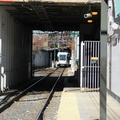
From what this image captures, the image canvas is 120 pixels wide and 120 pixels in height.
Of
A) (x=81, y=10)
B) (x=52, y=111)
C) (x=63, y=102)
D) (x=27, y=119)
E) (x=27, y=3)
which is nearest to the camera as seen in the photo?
(x=27, y=119)

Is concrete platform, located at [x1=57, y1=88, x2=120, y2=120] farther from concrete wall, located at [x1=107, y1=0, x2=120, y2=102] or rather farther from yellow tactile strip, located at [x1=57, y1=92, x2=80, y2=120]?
concrete wall, located at [x1=107, y1=0, x2=120, y2=102]

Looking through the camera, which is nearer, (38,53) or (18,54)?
(18,54)

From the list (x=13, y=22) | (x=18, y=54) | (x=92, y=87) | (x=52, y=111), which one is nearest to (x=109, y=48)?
(x=92, y=87)

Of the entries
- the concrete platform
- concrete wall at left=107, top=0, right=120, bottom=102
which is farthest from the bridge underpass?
the concrete platform

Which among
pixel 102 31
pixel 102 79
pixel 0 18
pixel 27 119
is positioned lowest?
pixel 27 119

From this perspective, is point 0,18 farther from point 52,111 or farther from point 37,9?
point 52,111

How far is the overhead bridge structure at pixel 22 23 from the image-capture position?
14.5 m

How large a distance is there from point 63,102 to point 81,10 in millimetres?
6250

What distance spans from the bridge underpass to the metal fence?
6.84 ft

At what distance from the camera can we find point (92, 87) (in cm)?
1712

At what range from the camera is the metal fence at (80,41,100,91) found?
16.5 meters

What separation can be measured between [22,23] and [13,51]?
147 inches

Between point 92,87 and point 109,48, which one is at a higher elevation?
point 109,48

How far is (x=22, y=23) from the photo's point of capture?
72.9ft
